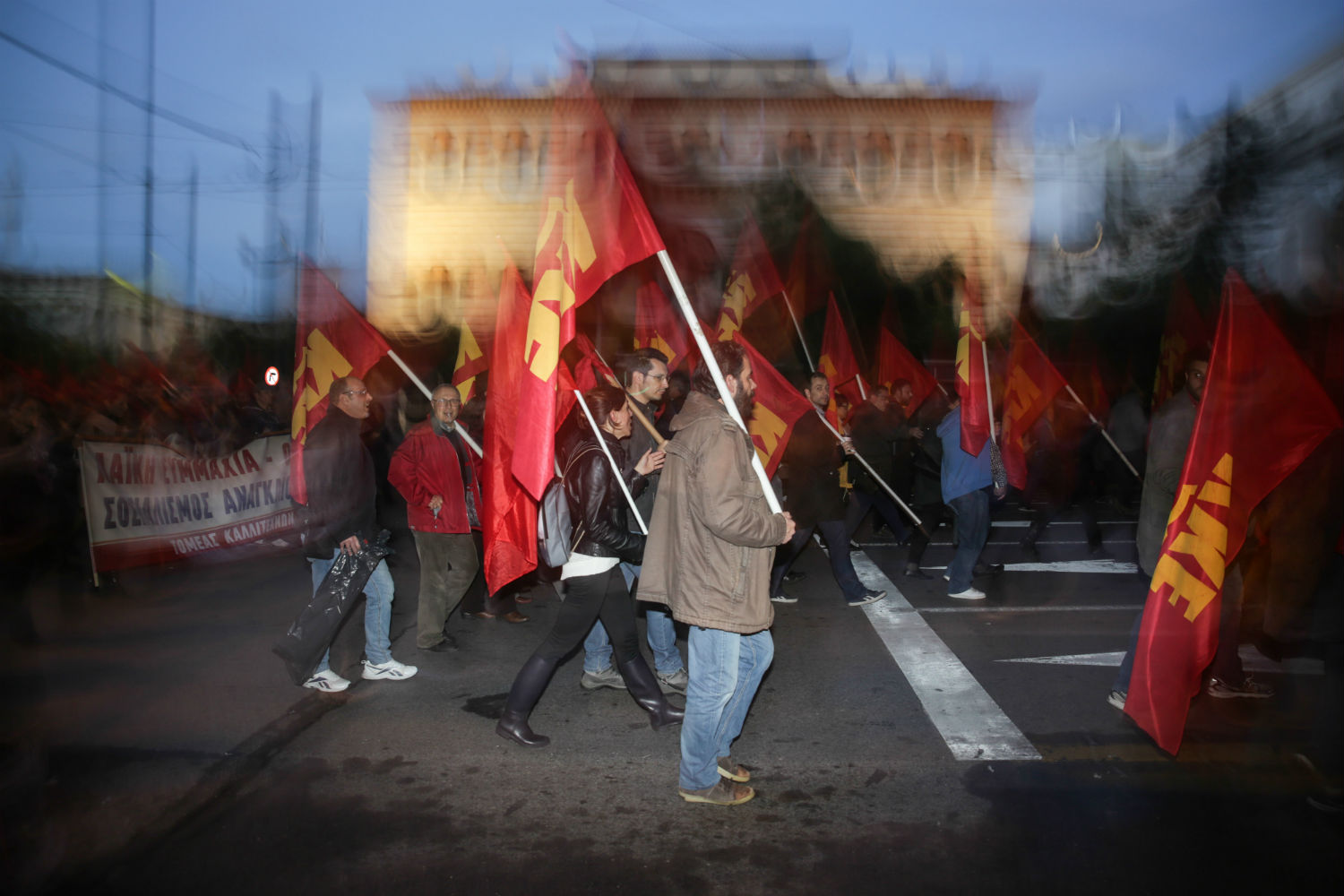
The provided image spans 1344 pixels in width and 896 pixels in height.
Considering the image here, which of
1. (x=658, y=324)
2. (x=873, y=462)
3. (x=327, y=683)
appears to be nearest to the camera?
(x=327, y=683)

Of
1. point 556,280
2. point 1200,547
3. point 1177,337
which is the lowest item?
point 1200,547

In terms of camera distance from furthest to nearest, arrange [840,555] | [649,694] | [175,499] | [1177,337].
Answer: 1. [1177,337]
2. [175,499]
3. [840,555]
4. [649,694]

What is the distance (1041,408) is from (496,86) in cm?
5146

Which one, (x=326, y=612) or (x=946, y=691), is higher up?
(x=326, y=612)

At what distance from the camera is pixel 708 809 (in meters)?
3.91

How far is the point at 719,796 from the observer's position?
393 cm

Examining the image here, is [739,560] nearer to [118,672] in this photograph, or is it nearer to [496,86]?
[118,672]

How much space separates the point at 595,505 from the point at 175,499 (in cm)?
576

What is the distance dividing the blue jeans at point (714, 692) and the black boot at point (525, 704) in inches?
36.4

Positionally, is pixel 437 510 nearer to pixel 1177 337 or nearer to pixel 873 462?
pixel 873 462

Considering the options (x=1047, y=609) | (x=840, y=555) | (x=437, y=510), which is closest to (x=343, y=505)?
(x=437, y=510)

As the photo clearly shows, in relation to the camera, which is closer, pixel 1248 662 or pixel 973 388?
pixel 1248 662

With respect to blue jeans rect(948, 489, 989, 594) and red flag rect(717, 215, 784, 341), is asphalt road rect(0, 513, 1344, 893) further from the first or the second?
red flag rect(717, 215, 784, 341)

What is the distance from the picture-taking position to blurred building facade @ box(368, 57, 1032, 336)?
48469 millimetres
